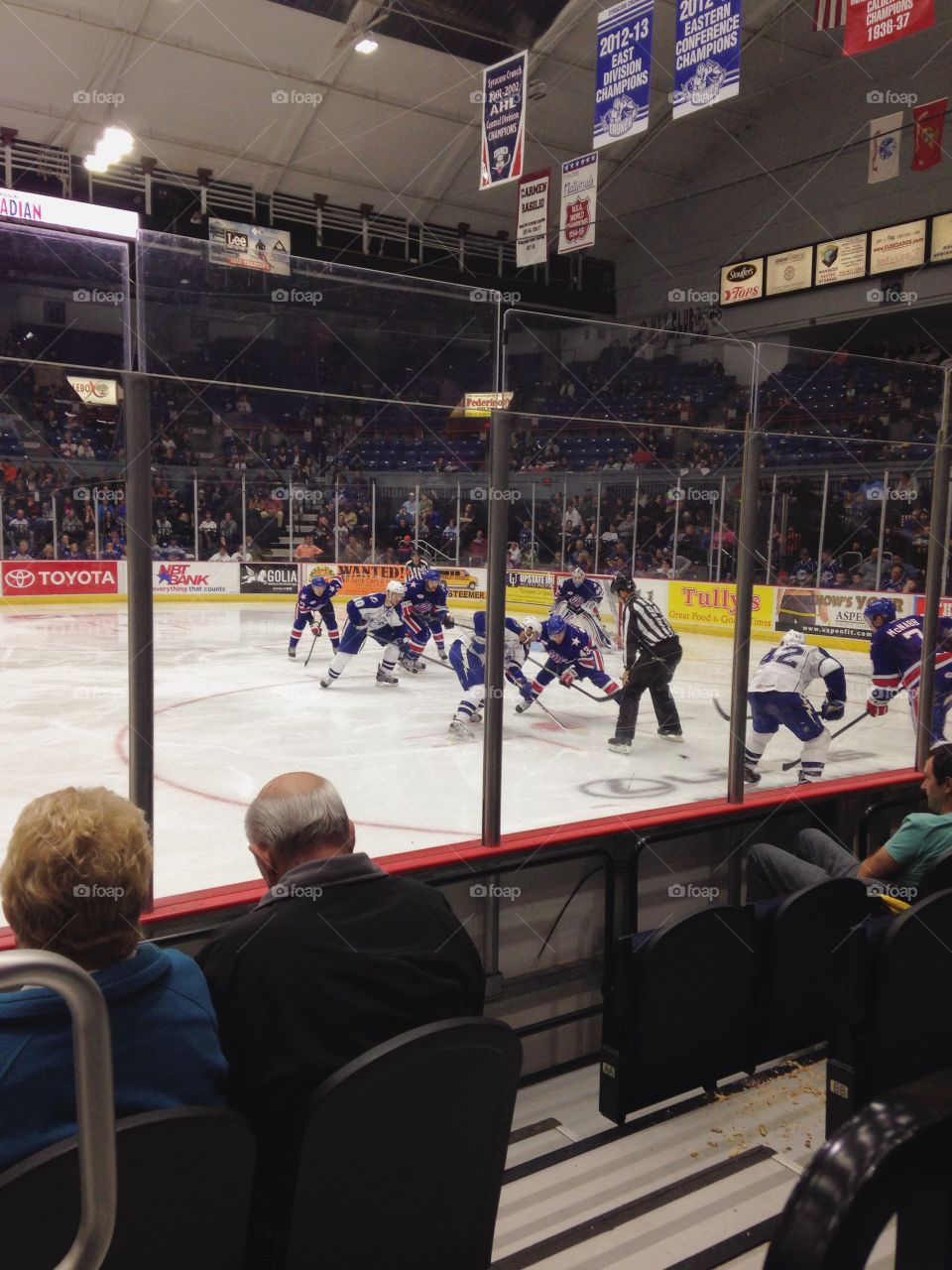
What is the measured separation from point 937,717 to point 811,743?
2.35 feet

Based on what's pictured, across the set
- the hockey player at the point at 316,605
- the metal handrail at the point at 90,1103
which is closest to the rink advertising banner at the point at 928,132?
the hockey player at the point at 316,605

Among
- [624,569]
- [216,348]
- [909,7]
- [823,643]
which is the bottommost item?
[823,643]

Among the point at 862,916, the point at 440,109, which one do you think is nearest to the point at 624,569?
the point at 862,916

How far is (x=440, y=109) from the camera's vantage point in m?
A: 16.6

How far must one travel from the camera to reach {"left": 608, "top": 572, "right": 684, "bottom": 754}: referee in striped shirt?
641 cm

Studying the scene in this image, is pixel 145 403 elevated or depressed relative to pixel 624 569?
elevated

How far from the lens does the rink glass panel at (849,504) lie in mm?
3898

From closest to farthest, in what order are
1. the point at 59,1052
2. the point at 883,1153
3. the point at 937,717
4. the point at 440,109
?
1. the point at 883,1153
2. the point at 59,1052
3. the point at 937,717
4. the point at 440,109

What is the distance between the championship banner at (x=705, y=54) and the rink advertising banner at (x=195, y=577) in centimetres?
521

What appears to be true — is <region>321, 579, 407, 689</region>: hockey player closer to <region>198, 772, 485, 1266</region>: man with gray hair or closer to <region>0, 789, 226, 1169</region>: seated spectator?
<region>198, 772, 485, 1266</region>: man with gray hair

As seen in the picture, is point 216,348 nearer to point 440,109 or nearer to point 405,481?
point 405,481

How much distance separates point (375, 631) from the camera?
7.44 m

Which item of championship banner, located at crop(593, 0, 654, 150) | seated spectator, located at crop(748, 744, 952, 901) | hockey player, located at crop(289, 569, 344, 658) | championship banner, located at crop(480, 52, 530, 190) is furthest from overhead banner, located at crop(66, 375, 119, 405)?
championship banner, located at crop(480, 52, 530, 190)

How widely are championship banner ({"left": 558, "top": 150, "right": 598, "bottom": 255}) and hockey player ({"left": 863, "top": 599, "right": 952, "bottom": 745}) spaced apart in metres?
6.71
